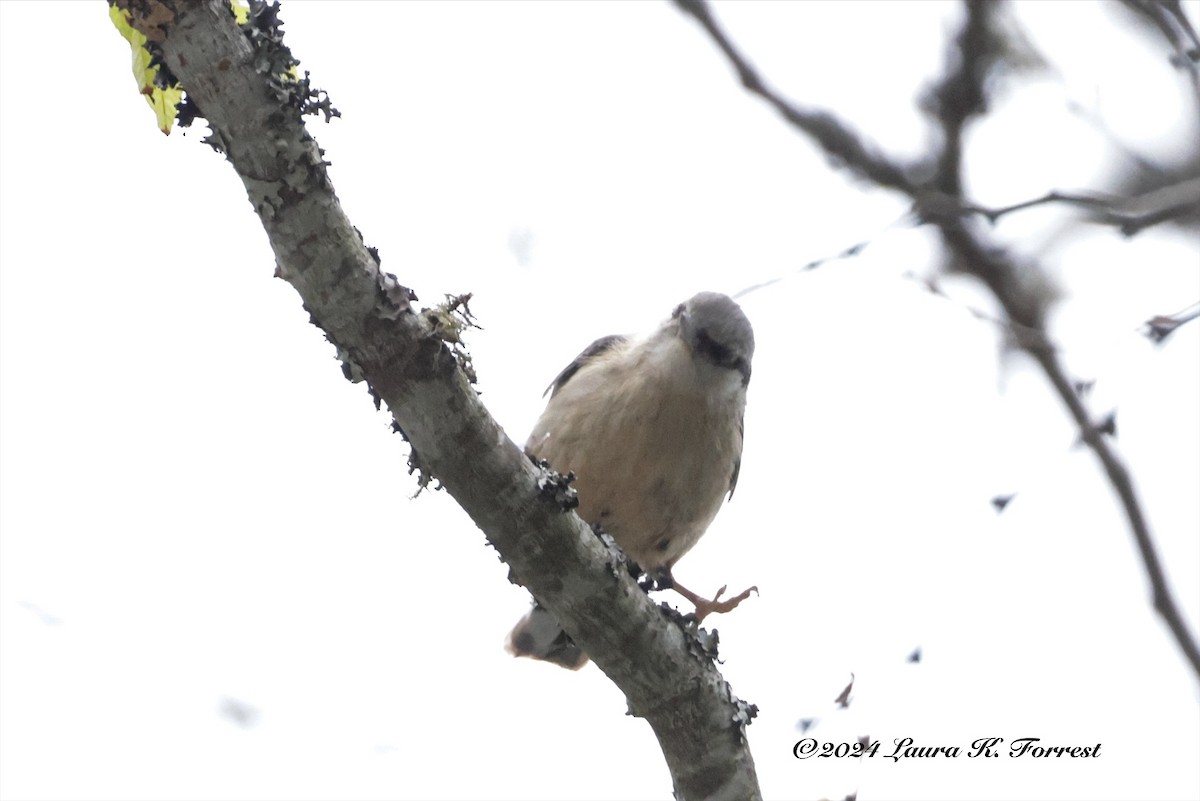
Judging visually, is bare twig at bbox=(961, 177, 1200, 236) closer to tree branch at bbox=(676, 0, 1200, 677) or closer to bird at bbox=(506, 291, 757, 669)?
tree branch at bbox=(676, 0, 1200, 677)

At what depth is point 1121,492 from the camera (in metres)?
2.72

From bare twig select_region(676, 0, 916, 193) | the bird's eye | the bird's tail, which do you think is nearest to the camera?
bare twig select_region(676, 0, 916, 193)

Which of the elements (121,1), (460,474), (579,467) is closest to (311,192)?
(121,1)

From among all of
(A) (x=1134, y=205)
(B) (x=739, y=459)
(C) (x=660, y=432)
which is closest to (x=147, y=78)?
(A) (x=1134, y=205)

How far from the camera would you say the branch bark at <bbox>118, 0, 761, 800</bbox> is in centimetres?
251

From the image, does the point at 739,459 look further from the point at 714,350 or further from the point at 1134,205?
the point at 1134,205

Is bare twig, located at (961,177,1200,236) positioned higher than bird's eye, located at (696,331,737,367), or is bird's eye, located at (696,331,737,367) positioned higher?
bird's eye, located at (696,331,737,367)

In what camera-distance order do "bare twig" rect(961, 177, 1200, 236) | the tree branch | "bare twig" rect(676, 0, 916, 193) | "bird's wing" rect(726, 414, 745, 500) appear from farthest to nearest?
1. "bird's wing" rect(726, 414, 745, 500)
2. "bare twig" rect(676, 0, 916, 193)
3. the tree branch
4. "bare twig" rect(961, 177, 1200, 236)

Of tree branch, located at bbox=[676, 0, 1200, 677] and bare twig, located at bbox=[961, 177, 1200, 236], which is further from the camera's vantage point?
tree branch, located at bbox=[676, 0, 1200, 677]

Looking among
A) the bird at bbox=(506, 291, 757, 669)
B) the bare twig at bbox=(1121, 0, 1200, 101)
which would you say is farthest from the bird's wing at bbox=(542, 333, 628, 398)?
the bare twig at bbox=(1121, 0, 1200, 101)

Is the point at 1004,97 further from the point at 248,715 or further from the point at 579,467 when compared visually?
the point at 248,715

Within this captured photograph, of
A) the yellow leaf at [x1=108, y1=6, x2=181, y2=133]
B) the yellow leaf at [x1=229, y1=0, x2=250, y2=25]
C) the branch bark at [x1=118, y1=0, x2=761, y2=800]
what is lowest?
the branch bark at [x1=118, y1=0, x2=761, y2=800]

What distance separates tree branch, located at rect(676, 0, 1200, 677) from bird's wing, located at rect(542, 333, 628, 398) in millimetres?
1804

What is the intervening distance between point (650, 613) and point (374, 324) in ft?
3.88
